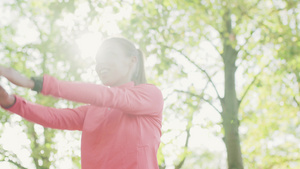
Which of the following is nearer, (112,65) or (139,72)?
(112,65)

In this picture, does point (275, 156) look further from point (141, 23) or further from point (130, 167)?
point (130, 167)

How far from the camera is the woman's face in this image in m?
2.41

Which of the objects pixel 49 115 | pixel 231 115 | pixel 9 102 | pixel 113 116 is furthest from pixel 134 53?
pixel 231 115

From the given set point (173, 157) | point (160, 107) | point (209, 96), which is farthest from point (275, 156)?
point (160, 107)

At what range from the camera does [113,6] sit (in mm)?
6934

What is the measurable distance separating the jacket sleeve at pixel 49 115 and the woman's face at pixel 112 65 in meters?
0.30

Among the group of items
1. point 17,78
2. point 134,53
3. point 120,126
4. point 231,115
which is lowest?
point 231,115

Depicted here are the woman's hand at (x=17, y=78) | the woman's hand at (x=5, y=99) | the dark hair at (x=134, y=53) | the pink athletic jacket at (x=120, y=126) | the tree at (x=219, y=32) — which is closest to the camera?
the woman's hand at (x=17, y=78)

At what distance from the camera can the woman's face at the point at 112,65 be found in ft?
7.91

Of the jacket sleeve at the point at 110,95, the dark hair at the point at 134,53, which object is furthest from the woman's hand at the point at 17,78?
the dark hair at the point at 134,53

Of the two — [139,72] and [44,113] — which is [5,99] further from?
[139,72]

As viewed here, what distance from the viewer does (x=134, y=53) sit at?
259 centimetres

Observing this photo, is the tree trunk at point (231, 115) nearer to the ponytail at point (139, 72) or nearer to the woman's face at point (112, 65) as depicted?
the ponytail at point (139, 72)

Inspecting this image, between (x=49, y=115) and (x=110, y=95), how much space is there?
24.3 inches
